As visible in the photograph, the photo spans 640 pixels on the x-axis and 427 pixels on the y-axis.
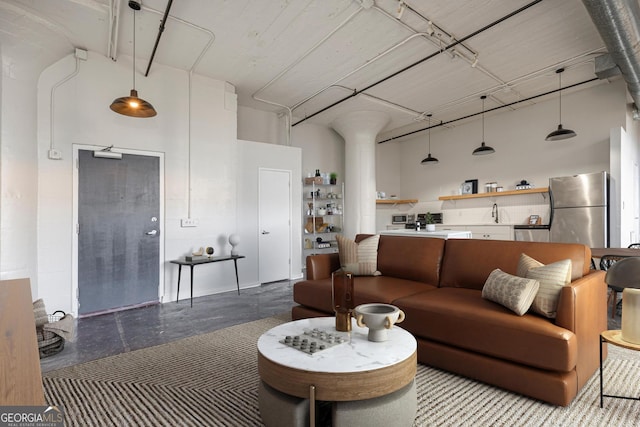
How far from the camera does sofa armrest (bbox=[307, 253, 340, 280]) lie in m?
3.70

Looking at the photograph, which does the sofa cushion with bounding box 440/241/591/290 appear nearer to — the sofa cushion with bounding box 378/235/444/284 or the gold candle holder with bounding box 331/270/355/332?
the sofa cushion with bounding box 378/235/444/284

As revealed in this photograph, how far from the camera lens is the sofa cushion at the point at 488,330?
1959 mm

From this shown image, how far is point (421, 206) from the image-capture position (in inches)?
344

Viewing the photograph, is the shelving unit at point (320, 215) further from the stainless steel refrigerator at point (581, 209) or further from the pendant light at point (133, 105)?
the stainless steel refrigerator at point (581, 209)

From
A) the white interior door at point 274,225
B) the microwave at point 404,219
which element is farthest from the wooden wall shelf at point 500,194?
the white interior door at point 274,225

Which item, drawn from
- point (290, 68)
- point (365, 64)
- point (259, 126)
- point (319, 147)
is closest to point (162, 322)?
point (290, 68)

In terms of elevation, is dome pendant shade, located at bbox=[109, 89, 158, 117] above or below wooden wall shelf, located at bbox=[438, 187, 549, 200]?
above

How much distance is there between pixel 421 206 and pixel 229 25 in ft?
21.2

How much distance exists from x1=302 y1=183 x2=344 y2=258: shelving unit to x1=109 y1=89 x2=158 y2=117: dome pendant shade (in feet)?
12.2

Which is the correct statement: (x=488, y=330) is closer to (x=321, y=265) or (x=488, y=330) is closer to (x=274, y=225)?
(x=321, y=265)

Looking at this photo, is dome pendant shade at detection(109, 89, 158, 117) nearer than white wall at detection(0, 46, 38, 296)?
No

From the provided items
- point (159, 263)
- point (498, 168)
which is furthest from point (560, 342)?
point (498, 168)

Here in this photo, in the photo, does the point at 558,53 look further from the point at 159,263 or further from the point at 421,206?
the point at 159,263

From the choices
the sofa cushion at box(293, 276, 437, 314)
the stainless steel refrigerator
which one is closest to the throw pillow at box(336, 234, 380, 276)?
the sofa cushion at box(293, 276, 437, 314)
